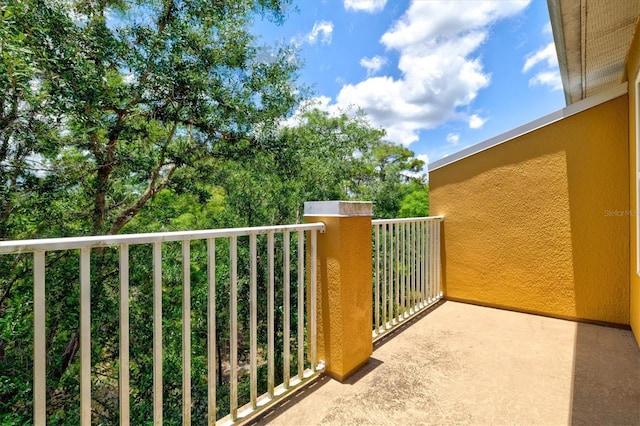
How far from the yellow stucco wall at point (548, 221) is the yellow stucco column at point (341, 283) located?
8.28ft

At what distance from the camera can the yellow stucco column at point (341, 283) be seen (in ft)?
7.34

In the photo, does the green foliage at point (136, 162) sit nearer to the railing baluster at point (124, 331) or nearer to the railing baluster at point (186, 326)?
the railing baluster at point (186, 326)

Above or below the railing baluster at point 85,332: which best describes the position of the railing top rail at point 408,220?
above

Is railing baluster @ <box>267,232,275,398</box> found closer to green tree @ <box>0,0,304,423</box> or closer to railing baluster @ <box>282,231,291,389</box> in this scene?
railing baluster @ <box>282,231,291,389</box>

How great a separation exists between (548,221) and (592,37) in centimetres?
202

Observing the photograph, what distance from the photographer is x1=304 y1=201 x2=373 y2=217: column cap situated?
7.30 ft

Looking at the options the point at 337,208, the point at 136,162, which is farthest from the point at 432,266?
the point at 136,162

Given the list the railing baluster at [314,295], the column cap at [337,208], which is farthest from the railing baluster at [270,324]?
the column cap at [337,208]

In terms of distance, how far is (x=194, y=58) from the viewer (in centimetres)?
533

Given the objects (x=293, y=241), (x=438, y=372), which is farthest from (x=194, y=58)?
(x=438, y=372)

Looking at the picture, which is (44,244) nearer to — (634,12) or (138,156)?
(634,12)

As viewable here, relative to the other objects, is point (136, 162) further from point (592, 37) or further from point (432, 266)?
point (592, 37)

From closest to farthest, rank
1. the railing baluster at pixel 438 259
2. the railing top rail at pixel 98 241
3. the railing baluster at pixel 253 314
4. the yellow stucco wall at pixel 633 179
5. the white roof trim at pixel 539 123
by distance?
1. the railing top rail at pixel 98 241
2. the railing baluster at pixel 253 314
3. the yellow stucco wall at pixel 633 179
4. the white roof trim at pixel 539 123
5. the railing baluster at pixel 438 259

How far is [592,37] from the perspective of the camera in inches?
107
